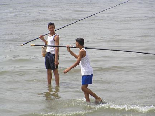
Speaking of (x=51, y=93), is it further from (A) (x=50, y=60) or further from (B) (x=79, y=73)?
(B) (x=79, y=73)

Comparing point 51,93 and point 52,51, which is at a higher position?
point 52,51

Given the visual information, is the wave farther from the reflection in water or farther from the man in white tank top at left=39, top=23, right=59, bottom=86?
the man in white tank top at left=39, top=23, right=59, bottom=86

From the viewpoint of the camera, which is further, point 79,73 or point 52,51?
point 79,73

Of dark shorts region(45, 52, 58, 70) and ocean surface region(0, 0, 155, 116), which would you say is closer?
ocean surface region(0, 0, 155, 116)

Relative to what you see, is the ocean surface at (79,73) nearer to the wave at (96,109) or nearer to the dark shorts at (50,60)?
the wave at (96,109)

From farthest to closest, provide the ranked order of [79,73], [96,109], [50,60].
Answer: [79,73] < [50,60] < [96,109]

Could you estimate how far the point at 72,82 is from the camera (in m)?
10.5

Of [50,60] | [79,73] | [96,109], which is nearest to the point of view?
[96,109]

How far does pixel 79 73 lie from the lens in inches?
451

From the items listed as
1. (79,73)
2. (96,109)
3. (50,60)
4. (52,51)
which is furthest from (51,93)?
(79,73)

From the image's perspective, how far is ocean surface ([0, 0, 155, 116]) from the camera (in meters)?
8.39

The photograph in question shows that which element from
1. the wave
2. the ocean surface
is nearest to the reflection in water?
the ocean surface

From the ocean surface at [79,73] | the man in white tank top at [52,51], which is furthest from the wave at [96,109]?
the man in white tank top at [52,51]

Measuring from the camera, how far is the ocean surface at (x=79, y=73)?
8391 millimetres
